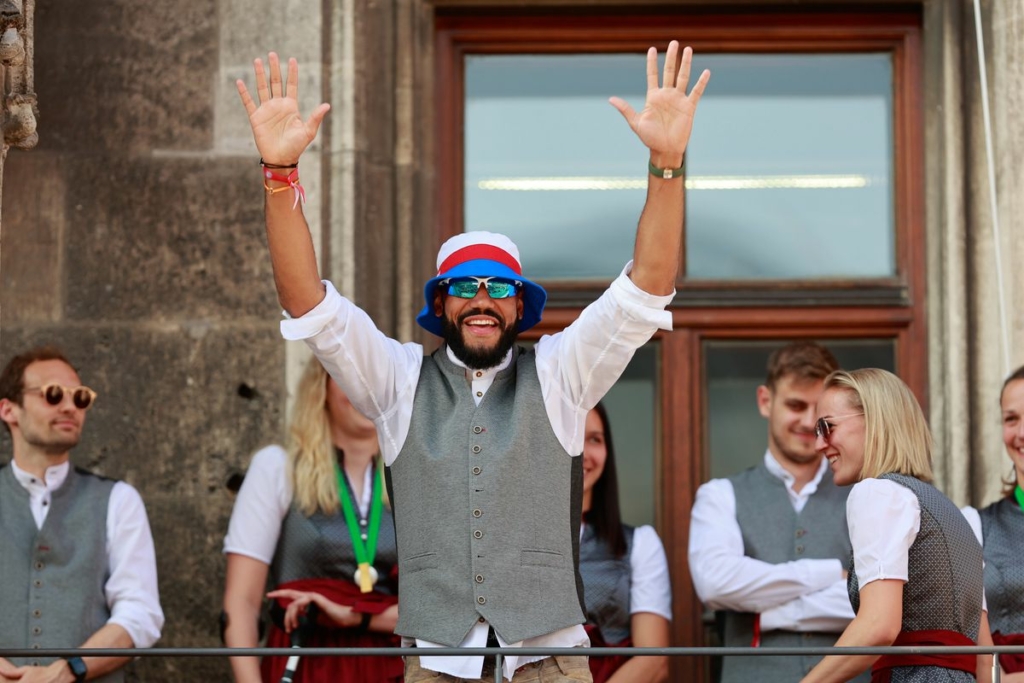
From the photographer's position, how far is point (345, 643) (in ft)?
18.3

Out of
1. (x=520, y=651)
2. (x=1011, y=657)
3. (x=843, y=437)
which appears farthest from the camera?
Answer: (x=1011, y=657)

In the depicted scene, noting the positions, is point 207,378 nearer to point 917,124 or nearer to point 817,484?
point 817,484

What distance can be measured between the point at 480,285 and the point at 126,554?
170cm

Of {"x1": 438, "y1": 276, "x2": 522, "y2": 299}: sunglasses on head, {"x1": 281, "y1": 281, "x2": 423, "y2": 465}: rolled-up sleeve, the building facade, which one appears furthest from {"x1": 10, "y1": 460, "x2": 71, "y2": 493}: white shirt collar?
{"x1": 438, "y1": 276, "x2": 522, "y2": 299}: sunglasses on head

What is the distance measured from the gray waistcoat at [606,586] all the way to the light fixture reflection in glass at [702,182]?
153cm

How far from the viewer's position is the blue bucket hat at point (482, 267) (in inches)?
182

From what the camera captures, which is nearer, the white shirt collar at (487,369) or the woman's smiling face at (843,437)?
the white shirt collar at (487,369)

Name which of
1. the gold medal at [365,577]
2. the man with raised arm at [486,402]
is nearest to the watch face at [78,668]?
the gold medal at [365,577]

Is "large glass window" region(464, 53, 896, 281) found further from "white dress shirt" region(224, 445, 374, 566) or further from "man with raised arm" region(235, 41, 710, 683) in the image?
"man with raised arm" region(235, 41, 710, 683)

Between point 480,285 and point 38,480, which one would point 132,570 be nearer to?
point 38,480

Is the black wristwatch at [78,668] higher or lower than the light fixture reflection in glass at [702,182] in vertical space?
lower

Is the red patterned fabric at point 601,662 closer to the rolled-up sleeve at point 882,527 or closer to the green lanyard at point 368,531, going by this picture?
the green lanyard at point 368,531

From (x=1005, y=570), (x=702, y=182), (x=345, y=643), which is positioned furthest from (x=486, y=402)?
(x=702, y=182)

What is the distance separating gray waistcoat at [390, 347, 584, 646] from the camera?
442 cm
